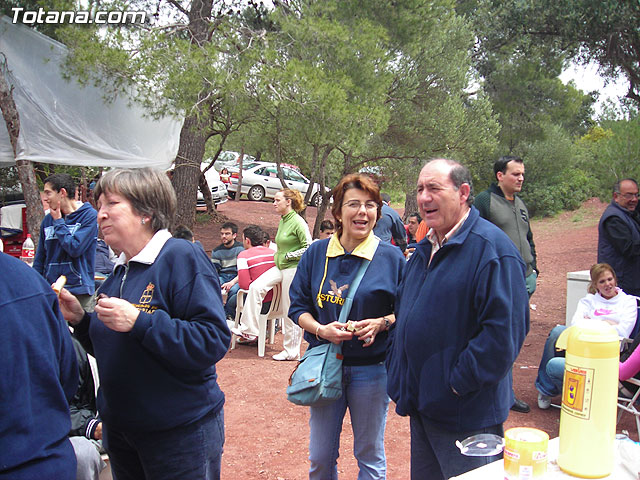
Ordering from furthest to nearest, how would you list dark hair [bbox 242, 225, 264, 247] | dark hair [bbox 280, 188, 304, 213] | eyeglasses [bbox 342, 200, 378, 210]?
dark hair [bbox 242, 225, 264, 247] → dark hair [bbox 280, 188, 304, 213] → eyeglasses [bbox 342, 200, 378, 210]

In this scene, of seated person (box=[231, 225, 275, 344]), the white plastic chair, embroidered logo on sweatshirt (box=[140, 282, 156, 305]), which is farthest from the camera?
the white plastic chair

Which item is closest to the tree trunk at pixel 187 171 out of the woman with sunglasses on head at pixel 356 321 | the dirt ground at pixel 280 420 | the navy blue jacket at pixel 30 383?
the dirt ground at pixel 280 420

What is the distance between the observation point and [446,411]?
2131 millimetres

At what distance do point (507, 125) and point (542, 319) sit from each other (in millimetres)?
12849

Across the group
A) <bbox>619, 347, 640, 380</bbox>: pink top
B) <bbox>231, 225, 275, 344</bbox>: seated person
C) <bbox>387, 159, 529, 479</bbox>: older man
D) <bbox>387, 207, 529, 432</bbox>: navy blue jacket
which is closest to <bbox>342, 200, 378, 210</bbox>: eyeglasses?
<bbox>387, 159, 529, 479</bbox>: older man

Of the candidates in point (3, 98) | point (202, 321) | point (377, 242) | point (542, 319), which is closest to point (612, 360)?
point (202, 321)

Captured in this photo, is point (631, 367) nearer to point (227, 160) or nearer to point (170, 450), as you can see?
point (170, 450)

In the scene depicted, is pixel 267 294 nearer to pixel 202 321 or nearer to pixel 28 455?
pixel 202 321

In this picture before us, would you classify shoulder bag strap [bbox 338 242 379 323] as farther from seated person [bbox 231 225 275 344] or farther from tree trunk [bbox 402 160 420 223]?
tree trunk [bbox 402 160 420 223]

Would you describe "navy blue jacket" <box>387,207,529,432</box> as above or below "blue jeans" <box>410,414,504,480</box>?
above

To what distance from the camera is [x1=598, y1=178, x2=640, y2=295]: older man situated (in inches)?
210

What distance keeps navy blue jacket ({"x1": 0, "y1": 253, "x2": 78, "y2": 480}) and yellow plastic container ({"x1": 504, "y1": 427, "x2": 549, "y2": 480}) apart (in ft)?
4.16

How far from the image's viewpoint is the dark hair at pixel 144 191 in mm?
2176

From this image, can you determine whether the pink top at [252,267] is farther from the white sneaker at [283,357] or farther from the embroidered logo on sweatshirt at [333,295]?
the embroidered logo on sweatshirt at [333,295]
